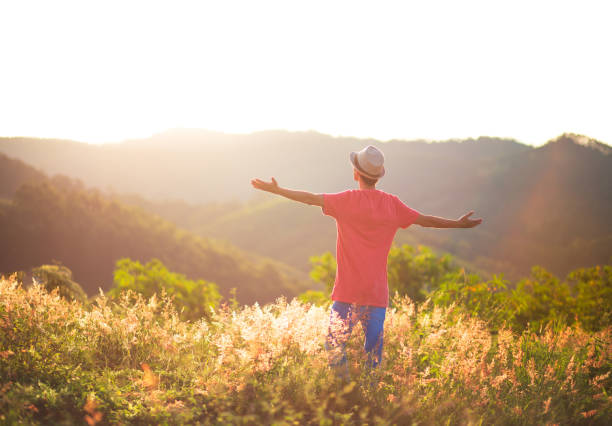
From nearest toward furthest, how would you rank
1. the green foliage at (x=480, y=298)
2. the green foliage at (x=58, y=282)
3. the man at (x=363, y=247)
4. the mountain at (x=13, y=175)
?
the man at (x=363, y=247) < the green foliage at (x=58, y=282) < the green foliage at (x=480, y=298) < the mountain at (x=13, y=175)

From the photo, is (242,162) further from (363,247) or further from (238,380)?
(238,380)

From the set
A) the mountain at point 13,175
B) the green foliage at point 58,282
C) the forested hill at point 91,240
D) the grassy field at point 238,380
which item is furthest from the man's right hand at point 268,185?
the mountain at point 13,175

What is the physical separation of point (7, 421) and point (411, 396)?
240 cm

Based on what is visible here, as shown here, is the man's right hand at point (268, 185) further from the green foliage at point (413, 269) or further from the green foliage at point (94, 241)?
the green foliage at point (94, 241)

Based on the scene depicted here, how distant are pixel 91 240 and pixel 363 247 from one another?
15791 millimetres

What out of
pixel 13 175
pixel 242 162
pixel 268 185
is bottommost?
pixel 13 175

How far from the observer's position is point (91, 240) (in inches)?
627

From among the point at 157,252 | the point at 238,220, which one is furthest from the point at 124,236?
the point at 238,220

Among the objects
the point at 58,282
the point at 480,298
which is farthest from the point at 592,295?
the point at 58,282

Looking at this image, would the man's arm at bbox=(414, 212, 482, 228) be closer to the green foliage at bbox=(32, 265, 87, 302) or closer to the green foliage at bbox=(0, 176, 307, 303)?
the green foliage at bbox=(32, 265, 87, 302)

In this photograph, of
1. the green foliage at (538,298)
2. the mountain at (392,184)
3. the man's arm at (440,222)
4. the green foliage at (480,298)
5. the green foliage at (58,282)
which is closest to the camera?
the man's arm at (440,222)

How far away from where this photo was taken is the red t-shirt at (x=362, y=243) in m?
3.04

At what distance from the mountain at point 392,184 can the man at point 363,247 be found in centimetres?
1154

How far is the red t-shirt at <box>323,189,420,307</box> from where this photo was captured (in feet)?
9.98
